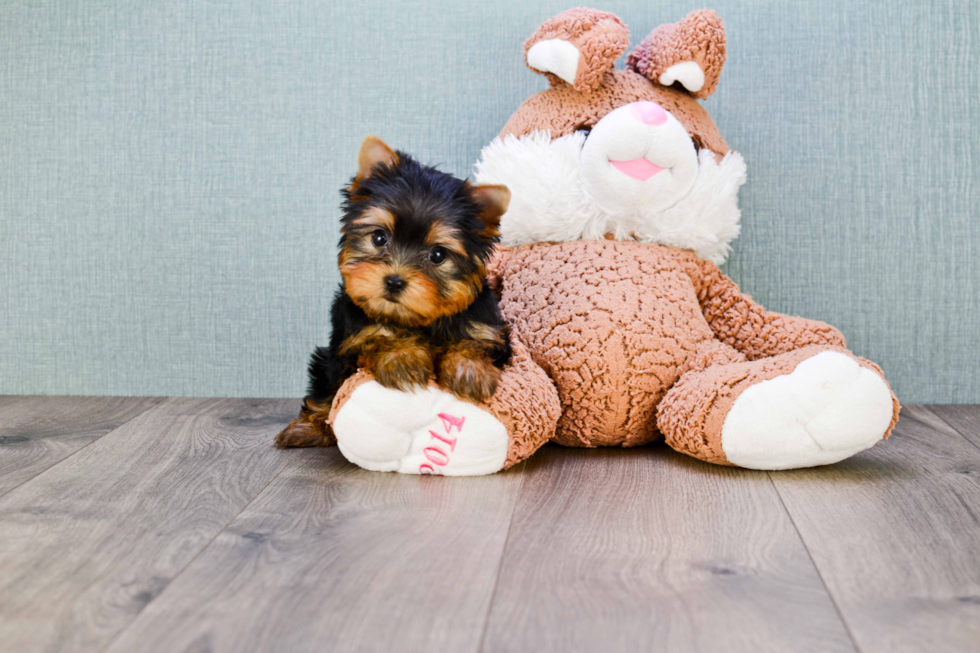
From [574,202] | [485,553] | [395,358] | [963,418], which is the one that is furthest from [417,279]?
[963,418]

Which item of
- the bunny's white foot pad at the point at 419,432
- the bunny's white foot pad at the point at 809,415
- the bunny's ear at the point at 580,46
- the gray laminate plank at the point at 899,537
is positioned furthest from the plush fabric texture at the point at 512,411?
the bunny's ear at the point at 580,46

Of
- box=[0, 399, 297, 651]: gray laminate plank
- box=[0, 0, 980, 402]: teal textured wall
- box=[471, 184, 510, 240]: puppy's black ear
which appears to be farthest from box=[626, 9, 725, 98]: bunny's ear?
box=[0, 399, 297, 651]: gray laminate plank

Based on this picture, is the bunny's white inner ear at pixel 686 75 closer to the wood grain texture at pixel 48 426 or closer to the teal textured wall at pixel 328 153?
the teal textured wall at pixel 328 153

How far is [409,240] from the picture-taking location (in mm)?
1330

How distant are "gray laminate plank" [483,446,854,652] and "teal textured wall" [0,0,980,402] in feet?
3.28

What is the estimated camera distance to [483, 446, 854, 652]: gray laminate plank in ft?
2.89

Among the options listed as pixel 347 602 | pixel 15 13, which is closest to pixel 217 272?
pixel 15 13

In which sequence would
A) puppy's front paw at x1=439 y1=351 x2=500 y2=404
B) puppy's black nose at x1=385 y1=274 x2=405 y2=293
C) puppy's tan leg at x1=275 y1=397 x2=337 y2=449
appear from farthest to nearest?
1. puppy's tan leg at x1=275 y1=397 x2=337 y2=449
2. puppy's front paw at x1=439 y1=351 x2=500 y2=404
3. puppy's black nose at x1=385 y1=274 x2=405 y2=293

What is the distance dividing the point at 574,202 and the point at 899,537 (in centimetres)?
93

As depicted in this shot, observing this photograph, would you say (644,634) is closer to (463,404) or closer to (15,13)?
(463,404)

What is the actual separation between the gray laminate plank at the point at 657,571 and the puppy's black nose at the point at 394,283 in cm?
42

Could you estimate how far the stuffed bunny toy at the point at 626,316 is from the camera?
1438mm

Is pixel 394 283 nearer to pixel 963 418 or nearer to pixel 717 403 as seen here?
pixel 717 403

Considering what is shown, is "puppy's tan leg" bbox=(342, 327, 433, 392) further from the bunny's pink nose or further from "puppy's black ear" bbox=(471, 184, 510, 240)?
the bunny's pink nose
